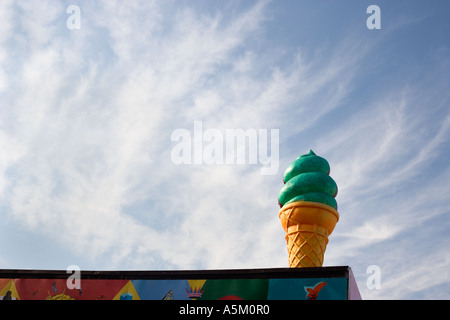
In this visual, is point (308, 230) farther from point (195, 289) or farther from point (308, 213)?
point (195, 289)

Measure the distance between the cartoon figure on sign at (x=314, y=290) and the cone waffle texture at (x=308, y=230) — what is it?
6.14 metres

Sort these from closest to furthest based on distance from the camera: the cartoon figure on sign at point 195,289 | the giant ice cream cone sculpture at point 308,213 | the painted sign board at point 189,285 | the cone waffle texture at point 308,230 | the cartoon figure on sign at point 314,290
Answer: the cartoon figure on sign at point 314,290, the painted sign board at point 189,285, the cartoon figure on sign at point 195,289, the cone waffle texture at point 308,230, the giant ice cream cone sculpture at point 308,213

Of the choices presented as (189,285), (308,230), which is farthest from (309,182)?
(189,285)

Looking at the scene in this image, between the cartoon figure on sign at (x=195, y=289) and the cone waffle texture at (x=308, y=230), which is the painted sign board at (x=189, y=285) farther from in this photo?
the cone waffle texture at (x=308, y=230)

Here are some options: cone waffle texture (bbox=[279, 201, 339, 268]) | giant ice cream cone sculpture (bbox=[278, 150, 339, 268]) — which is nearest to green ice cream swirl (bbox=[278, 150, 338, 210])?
giant ice cream cone sculpture (bbox=[278, 150, 339, 268])

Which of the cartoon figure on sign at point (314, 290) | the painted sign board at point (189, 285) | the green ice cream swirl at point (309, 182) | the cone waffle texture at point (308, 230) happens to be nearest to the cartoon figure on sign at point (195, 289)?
the painted sign board at point (189, 285)

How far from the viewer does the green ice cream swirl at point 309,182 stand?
20391 mm

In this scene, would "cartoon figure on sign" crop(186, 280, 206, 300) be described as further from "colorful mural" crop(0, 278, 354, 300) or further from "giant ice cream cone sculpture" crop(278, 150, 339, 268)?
"giant ice cream cone sculpture" crop(278, 150, 339, 268)

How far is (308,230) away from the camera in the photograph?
19938 millimetres

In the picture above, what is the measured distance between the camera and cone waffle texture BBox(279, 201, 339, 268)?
1952 cm

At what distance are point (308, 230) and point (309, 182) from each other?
234cm
